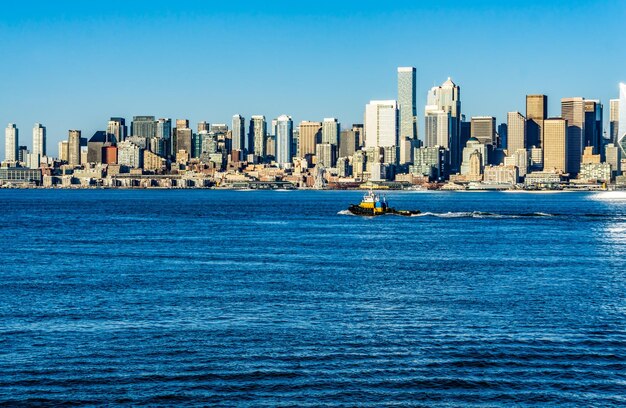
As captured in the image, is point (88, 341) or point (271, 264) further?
point (271, 264)

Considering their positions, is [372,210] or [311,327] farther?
[372,210]

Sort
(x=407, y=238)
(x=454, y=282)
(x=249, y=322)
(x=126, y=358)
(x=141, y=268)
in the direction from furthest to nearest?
1. (x=407, y=238)
2. (x=141, y=268)
3. (x=454, y=282)
4. (x=249, y=322)
5. (x=126, y=358)

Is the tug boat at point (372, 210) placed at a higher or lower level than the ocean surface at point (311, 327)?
higher

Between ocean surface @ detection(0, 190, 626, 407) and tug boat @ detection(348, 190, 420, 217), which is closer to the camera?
ocean surface @ detection(0, 190, 626, 407)

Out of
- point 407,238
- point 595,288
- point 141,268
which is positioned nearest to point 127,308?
point 141,268

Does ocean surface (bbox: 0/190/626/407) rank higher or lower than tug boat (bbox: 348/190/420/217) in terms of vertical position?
lower

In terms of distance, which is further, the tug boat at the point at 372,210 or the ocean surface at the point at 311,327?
the tug boat at the point at 372,210

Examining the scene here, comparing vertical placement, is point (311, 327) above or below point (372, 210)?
below

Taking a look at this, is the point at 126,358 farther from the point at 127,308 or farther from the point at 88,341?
the point at 127,308
